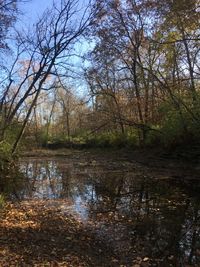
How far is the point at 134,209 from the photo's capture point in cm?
1184

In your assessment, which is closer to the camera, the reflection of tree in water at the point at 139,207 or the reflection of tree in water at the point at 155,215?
the reflection of tree in water at the point at 155,215

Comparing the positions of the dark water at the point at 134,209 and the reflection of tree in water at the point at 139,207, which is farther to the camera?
the reflection of tree in water at the point at 139,207

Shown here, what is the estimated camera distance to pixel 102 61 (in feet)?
111

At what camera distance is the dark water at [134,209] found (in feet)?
25.9

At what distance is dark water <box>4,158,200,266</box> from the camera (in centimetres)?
790

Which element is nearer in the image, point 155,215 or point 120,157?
point 155,215

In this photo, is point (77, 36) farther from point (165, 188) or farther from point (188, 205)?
point (188, 205)

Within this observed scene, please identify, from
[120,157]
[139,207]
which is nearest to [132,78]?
[120,157]

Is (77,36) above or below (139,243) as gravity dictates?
above

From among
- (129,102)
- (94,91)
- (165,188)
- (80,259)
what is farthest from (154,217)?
(94,91)

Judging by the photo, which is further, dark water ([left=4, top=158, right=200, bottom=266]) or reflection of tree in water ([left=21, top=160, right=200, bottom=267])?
reflection of tree in water ([left=21, top=160, right=200, bottom=267])

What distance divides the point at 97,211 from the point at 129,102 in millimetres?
25989

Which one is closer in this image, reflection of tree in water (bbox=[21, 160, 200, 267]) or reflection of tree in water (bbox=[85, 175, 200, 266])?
reflection of tree in water (bbox=[85, 175, 200, 266])

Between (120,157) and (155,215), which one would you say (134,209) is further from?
(120,157)
